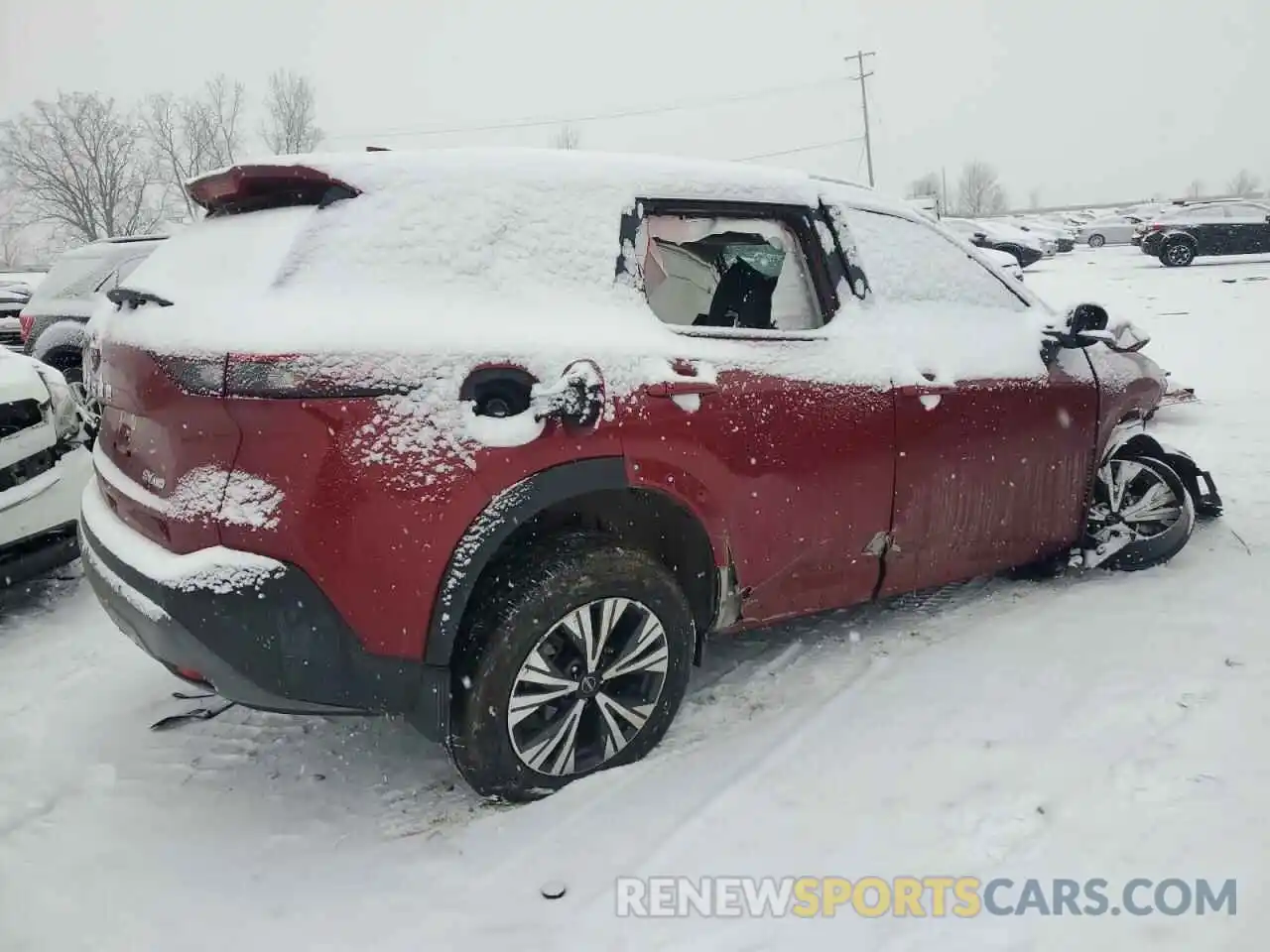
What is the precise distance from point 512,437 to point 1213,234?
23515 mm

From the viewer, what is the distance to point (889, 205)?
346 cm

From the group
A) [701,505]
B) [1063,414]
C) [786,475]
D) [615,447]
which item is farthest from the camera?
[1063,414]

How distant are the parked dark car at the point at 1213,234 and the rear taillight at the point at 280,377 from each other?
22969 millimetres

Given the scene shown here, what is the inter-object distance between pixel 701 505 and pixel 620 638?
18.5 inches

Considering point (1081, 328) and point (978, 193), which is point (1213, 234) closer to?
point (1081, 328)

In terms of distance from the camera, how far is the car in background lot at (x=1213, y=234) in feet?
66.8

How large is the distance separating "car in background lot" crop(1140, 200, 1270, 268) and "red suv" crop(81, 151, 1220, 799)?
21.0 metres

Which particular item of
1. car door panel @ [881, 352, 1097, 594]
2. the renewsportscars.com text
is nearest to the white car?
the renewsportscars.com text

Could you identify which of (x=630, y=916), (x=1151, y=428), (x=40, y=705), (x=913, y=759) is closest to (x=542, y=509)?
(x=630, y=916)

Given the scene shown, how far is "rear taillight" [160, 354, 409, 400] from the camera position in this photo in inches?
82.4

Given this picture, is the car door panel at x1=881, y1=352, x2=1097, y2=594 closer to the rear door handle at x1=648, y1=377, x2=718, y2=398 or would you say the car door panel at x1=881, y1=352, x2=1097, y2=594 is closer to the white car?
the rear door handle at x1=648, y1=377, x2=718, y2=398

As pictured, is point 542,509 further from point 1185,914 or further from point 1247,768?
point 1247,768

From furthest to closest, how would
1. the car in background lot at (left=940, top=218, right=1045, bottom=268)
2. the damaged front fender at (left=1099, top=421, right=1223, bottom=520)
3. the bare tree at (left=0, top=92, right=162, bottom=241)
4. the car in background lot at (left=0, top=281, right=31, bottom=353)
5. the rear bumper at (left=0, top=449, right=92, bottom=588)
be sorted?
the bare tree at (left=0, top=92, right=162, bottom=241)
the car in background lot at (left=940, top=218, right=1045, bottom=268)
the car in background lot at (left=0, top=281, right=31, bottom=353)
the damaged front fender at (left=1099, top=421, right=1223, bottom=520)
the rear bumper at (left=0, top=449, right=92, bottom=588)

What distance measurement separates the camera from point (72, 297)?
8375 mm
